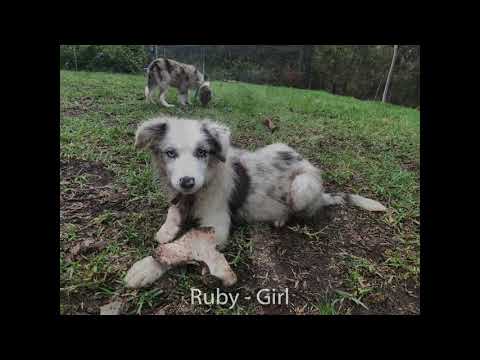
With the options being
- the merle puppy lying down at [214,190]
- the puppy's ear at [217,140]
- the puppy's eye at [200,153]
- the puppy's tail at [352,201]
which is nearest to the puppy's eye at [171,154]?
the merle puppy lying down at [214,190]

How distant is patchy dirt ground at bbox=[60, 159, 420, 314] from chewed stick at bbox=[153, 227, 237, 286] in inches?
2.5

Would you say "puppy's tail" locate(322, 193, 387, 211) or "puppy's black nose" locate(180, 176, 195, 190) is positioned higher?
"puppy's black nose" locate(180, 176, 195, 190)

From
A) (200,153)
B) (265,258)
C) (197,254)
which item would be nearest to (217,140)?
(200,153)

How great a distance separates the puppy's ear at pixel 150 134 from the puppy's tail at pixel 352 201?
1529 mm

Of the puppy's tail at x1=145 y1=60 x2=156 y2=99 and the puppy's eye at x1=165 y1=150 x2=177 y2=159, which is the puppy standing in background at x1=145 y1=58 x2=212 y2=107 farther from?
the puppy's eye at x1=165 y1=150 x2=177 y2=159

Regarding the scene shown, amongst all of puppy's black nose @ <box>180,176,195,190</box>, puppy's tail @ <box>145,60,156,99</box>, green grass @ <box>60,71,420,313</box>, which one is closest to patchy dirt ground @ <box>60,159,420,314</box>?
green grass @ <box>60,71,420,313</box>

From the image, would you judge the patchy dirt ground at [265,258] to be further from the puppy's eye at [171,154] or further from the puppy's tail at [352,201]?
the puppy's eye at [171,154]

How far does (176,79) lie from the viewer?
9.83 ft

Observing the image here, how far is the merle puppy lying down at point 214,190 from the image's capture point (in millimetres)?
1947

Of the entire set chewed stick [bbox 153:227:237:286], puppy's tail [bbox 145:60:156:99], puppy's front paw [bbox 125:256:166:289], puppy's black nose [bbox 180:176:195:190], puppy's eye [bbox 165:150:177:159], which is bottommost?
puppy's front paw [bbox 125:256:166:289]

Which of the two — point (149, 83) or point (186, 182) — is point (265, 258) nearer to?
point (186, 182)

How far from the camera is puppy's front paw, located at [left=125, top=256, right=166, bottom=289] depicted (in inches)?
73.8
